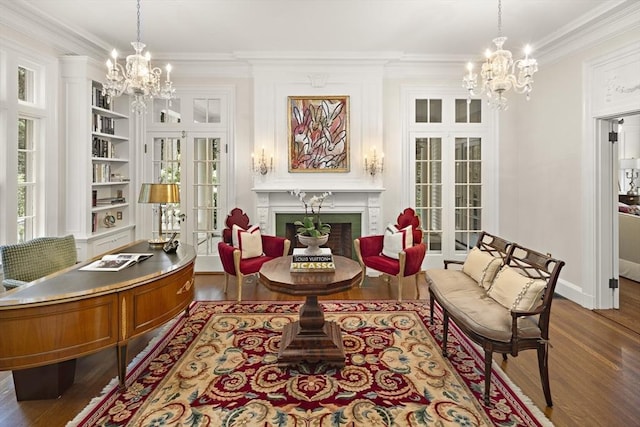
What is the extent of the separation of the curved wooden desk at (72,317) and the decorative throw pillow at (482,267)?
8.31 feet

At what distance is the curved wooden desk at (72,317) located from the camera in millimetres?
2000

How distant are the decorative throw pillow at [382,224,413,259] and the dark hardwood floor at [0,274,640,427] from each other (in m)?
1.76

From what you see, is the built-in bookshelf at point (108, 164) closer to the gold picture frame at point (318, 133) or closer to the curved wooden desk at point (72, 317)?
the gold picture frame at point (318, 133)

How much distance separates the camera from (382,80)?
17.5 feet

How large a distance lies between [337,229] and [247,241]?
153 cm

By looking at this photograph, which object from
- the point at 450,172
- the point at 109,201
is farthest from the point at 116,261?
the point at 450,172

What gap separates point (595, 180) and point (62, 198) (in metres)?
6.34

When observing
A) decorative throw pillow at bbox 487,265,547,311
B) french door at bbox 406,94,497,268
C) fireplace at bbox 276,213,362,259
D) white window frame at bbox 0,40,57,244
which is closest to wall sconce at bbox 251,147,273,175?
fireplace at bbox 276,213,362,259

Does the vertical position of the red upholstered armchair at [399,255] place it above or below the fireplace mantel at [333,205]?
below

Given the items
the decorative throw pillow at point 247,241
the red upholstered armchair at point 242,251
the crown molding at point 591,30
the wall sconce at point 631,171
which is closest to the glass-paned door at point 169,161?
the red upholstered armchair at point 242,251

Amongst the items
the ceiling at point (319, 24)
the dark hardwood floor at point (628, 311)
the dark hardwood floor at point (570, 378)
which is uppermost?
the ceiling at point (319, 24)

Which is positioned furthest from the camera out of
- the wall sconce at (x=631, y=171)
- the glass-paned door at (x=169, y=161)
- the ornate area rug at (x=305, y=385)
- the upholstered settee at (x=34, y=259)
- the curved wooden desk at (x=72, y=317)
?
the wall sconce at (x=631, y=171)

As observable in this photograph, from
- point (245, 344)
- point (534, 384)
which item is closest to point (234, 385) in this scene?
point (245, 344)

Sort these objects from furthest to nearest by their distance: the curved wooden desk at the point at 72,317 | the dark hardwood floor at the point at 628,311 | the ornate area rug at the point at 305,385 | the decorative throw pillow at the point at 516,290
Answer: the dark hardwood floor at the point at 628,311 < the decorative throw pillow at the point at 516,290 < the ornate area rug at the point at 305,385 < the curved wooden desk at the point at 72,317
